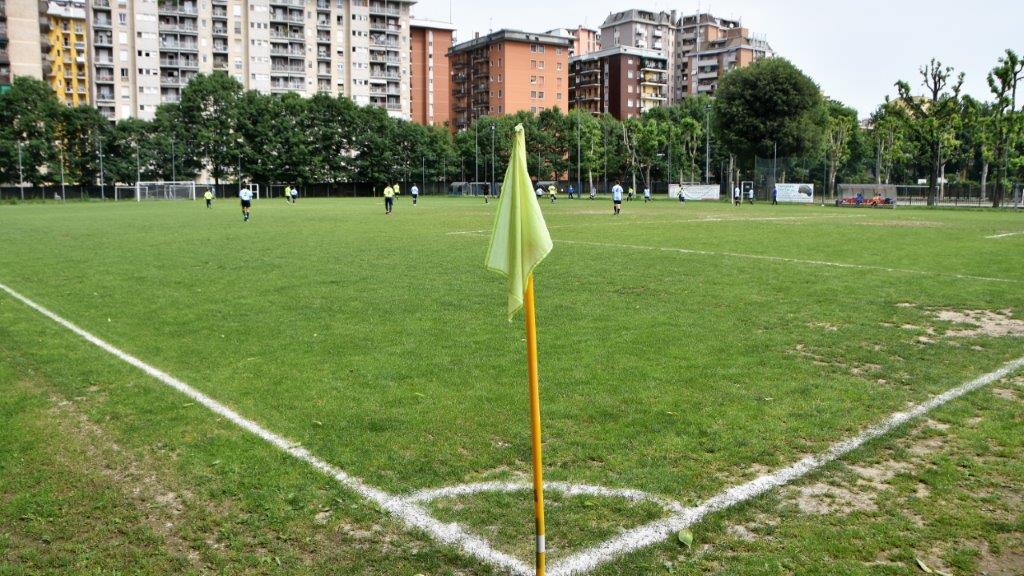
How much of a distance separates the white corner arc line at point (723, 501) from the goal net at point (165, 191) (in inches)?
3339

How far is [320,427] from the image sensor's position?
6.40m

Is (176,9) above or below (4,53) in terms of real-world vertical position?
above

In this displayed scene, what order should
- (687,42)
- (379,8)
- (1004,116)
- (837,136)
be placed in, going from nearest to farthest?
(1004,116) → (837,136) → (379,8) → (687,42)

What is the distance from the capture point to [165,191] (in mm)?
82562

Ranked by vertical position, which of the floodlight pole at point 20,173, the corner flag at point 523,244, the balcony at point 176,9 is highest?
the balcony at point 176,9

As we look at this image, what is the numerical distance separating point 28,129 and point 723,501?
305ft

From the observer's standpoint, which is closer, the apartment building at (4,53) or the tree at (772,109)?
the tree at (772,109)

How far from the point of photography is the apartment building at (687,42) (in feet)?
498

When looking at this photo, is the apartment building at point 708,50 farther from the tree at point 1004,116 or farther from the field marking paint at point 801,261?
the field marking paint at point 801,261

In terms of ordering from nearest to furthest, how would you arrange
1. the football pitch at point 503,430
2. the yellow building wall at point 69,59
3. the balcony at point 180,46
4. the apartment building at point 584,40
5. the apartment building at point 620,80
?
the football pitch at point 503,430 → the balcony at point 180,46 → the yellow building wall at point 69,59 → the apartment building at point 620,80 → the apartment building at point 584,40

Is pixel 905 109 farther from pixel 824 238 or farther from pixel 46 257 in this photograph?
pixel 46 257

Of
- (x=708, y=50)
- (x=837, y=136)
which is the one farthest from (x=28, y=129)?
(x=708, y=50)

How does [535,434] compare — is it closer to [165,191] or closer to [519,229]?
[519,229]

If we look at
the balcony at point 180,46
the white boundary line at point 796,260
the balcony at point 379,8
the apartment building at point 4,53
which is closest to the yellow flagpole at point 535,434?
the white boundary line at point 796,260
